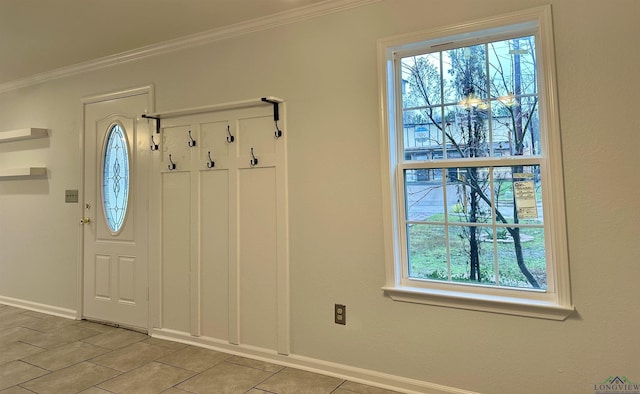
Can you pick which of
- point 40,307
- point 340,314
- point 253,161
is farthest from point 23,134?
point 340,314

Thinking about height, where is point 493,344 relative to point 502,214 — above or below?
below

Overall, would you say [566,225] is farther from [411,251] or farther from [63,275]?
[63,275]

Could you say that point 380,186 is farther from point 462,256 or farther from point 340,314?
point 340,314

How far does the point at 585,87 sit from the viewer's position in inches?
73.4

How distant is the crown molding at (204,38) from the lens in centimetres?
247

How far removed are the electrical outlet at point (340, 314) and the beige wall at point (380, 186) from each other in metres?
0.04

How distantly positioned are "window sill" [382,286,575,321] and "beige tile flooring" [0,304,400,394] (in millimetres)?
602

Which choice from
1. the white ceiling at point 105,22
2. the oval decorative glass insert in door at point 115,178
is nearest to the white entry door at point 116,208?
the oval decorative glass insert in door at point 115,178

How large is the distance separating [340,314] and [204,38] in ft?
7.67

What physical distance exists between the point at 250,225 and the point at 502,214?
1675 mm

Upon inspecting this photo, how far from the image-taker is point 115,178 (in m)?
Answer: 3.46

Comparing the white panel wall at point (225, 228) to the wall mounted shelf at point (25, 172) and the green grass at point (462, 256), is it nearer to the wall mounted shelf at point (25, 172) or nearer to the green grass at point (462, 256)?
the green grass at point (462, 256)

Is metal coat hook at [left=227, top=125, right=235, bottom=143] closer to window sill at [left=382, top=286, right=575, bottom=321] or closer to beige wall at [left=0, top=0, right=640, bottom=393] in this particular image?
beige wall at [left=0, top=0, right=640, bottom=393]

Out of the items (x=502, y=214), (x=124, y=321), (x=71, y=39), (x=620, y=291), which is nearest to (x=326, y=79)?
(x=502, y=214)
